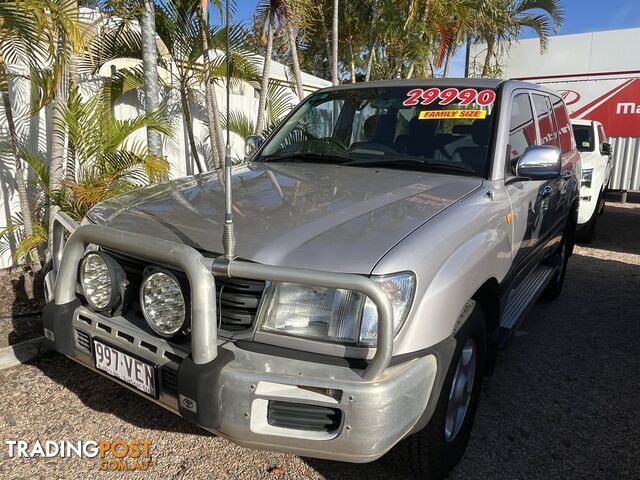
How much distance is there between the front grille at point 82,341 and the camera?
7.27 feet

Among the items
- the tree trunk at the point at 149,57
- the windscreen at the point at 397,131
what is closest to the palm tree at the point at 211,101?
the tree trunk at the point at 149,57

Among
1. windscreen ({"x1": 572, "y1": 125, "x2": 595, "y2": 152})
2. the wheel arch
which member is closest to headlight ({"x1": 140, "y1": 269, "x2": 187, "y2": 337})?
the wheel arch

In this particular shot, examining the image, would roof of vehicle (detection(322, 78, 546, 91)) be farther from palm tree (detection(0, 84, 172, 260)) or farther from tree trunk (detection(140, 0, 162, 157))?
tree trunk (detection(140, 0, 162, 157))

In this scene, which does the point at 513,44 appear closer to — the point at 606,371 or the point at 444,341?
the point at 606,371

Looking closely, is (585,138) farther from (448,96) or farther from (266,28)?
(448,96)

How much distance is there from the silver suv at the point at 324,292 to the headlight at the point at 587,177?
4.45 m

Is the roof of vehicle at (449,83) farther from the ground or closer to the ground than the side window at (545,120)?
farther from the ground

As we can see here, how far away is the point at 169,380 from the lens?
1.93 m

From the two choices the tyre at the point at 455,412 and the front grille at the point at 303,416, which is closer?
the front grille at the point at 303,416

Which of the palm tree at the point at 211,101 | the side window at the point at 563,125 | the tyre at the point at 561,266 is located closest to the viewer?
the side window at the point at 563,125

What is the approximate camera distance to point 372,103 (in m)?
3.44

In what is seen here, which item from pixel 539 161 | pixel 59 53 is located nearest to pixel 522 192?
pixel 539 161

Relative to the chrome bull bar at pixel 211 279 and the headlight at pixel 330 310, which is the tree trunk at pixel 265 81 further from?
the headlight at pixel 330 310

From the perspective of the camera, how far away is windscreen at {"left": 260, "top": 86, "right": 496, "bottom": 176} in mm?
2969
